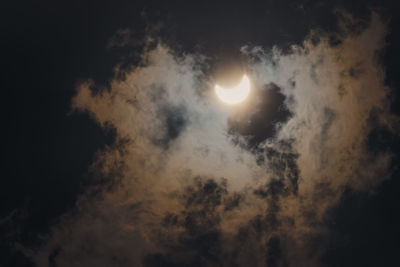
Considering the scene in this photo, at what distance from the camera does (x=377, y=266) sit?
558 cm

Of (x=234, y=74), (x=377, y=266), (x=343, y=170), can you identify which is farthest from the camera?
(x=377, y=266)

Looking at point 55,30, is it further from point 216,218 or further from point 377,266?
point 377,266

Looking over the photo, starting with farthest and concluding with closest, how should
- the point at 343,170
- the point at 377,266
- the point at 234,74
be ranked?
the point at 377,266
the point at 343,170
the point at 234,74

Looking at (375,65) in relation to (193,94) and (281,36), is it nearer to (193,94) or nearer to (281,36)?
(281,36)

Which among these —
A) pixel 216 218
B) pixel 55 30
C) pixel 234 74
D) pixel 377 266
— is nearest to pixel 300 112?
pixel 234 74

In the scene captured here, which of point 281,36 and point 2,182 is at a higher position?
point 281,36

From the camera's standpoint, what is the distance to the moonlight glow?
4422 mm

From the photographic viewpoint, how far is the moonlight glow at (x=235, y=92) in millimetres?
4422

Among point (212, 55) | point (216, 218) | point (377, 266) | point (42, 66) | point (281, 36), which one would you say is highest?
point (281, 36)

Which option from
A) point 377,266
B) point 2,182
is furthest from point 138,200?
point 377,266

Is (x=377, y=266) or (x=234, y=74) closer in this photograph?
(x=234, y=74)

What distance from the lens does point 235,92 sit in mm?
4422

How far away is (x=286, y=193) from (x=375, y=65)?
304 centimetres

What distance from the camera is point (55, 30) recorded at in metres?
4.68
